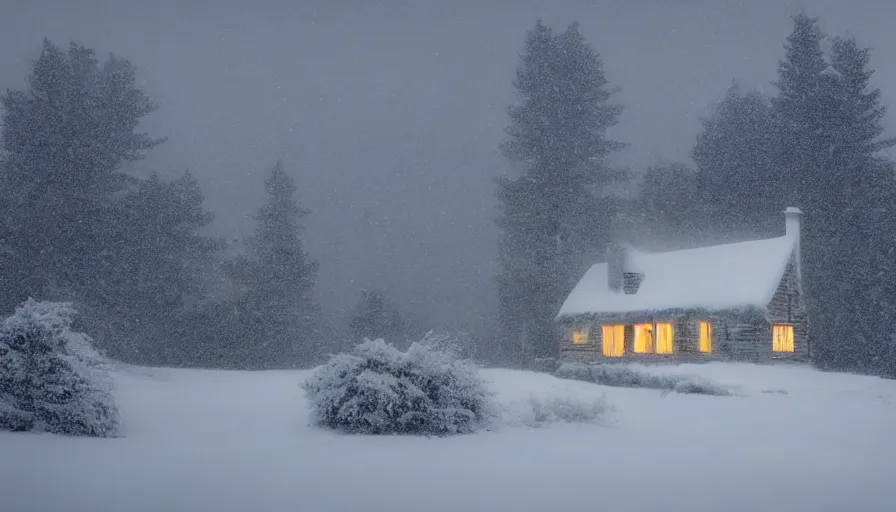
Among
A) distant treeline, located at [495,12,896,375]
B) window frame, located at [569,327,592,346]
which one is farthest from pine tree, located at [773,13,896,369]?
window frame, located at [569,327,592,346]

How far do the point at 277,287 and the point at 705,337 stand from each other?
2494 centimetres

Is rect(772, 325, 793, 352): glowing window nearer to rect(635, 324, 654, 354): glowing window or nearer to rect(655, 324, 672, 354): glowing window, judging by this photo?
rect(655, 324, 672, 354): glowing window

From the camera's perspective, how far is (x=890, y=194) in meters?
35.5

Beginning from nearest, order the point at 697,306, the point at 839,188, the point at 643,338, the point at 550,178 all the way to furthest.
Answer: the point at 697,306 < the point at 643,338 < the point at 839,188 < the point at 550,178

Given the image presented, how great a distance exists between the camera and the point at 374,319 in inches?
1795

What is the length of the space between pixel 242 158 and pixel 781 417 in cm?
10711

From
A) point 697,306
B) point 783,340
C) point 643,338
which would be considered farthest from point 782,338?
point 643,338

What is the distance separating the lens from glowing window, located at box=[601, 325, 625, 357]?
34909mm

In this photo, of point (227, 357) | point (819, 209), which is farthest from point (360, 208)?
point (819, 209)

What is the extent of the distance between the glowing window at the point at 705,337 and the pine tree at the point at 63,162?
29.4m

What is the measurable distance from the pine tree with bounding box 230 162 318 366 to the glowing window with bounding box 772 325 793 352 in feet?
87.7

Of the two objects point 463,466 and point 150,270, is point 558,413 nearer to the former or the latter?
point 463,466

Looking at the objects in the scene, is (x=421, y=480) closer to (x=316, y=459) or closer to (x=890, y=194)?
(x=316, y=459)

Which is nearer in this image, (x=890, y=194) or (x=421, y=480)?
(x=421, y=480)
